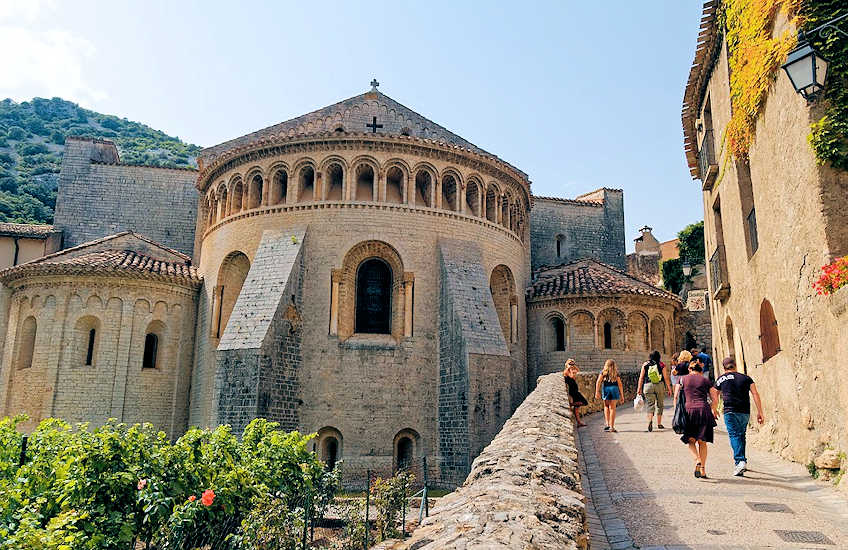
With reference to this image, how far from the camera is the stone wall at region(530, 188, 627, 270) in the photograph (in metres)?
33.8

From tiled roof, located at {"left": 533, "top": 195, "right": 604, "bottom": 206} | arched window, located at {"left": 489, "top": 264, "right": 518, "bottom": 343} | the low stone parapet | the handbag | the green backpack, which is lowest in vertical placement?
the low stone parapet

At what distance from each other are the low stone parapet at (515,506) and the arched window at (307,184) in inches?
613

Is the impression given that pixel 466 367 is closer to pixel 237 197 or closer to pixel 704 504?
pixel 237 197

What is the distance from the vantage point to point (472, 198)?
22.8 metres

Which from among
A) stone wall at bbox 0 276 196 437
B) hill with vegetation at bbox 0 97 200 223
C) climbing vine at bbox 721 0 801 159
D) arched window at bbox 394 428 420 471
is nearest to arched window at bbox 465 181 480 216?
arched window at bbox 394 428 420 471

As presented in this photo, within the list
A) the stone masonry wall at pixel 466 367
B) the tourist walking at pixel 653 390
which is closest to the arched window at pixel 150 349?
the stone masonry wall at pixel 466 367

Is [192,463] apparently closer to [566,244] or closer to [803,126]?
[803,126]

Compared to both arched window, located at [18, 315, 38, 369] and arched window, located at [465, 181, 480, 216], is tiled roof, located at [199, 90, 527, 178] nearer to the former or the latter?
arched window, located at [465, 181, 480, 216]

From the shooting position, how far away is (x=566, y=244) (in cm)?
3397

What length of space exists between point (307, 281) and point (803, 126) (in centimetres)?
1403

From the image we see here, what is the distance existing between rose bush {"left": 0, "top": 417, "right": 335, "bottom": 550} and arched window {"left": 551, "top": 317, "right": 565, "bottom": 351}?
15779 mm

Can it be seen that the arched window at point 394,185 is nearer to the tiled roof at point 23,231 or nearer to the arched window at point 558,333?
the arched window at point 558,333

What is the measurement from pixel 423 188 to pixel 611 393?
10.5 meters

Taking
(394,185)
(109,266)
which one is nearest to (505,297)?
(394,185)
